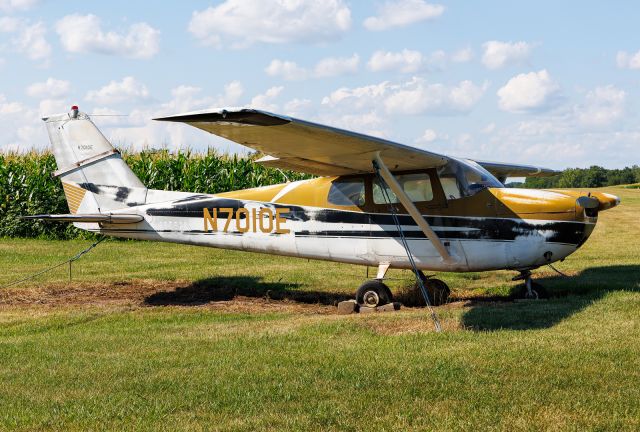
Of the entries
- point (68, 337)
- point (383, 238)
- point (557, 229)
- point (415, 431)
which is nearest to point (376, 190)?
point (383, 238)

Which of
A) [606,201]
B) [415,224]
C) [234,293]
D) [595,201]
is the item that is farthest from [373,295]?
[606,201]

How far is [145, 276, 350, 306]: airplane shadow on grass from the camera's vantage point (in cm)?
1284

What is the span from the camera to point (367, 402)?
5938mm

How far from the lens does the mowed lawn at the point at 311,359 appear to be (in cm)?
568

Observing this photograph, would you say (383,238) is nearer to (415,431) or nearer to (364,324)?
(364,324)

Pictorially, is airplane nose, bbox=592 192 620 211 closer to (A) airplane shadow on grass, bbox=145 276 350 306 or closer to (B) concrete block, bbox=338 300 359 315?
(B) concrete block, bbox=338 300 359 315

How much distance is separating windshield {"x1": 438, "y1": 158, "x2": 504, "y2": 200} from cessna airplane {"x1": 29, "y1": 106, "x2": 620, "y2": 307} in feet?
0.06

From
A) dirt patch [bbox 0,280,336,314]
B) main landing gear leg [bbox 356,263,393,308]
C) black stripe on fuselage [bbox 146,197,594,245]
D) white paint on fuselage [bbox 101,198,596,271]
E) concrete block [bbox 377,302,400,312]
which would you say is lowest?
dirt patch [bbox 0,280,336,314]

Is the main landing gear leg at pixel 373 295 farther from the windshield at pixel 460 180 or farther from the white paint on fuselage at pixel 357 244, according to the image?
the windshield at pixel 460 180

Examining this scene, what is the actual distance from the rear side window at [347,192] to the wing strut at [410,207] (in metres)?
0.95

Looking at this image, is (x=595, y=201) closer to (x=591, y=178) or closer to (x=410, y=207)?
(x=410, y=207)

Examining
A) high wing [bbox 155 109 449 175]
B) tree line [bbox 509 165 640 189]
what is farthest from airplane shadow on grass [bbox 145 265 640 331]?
tree line [bbox 509 165 640 189]

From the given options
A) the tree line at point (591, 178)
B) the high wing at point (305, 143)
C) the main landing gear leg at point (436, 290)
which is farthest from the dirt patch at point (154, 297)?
the tree line at point (591, 178)

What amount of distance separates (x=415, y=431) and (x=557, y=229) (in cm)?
617
